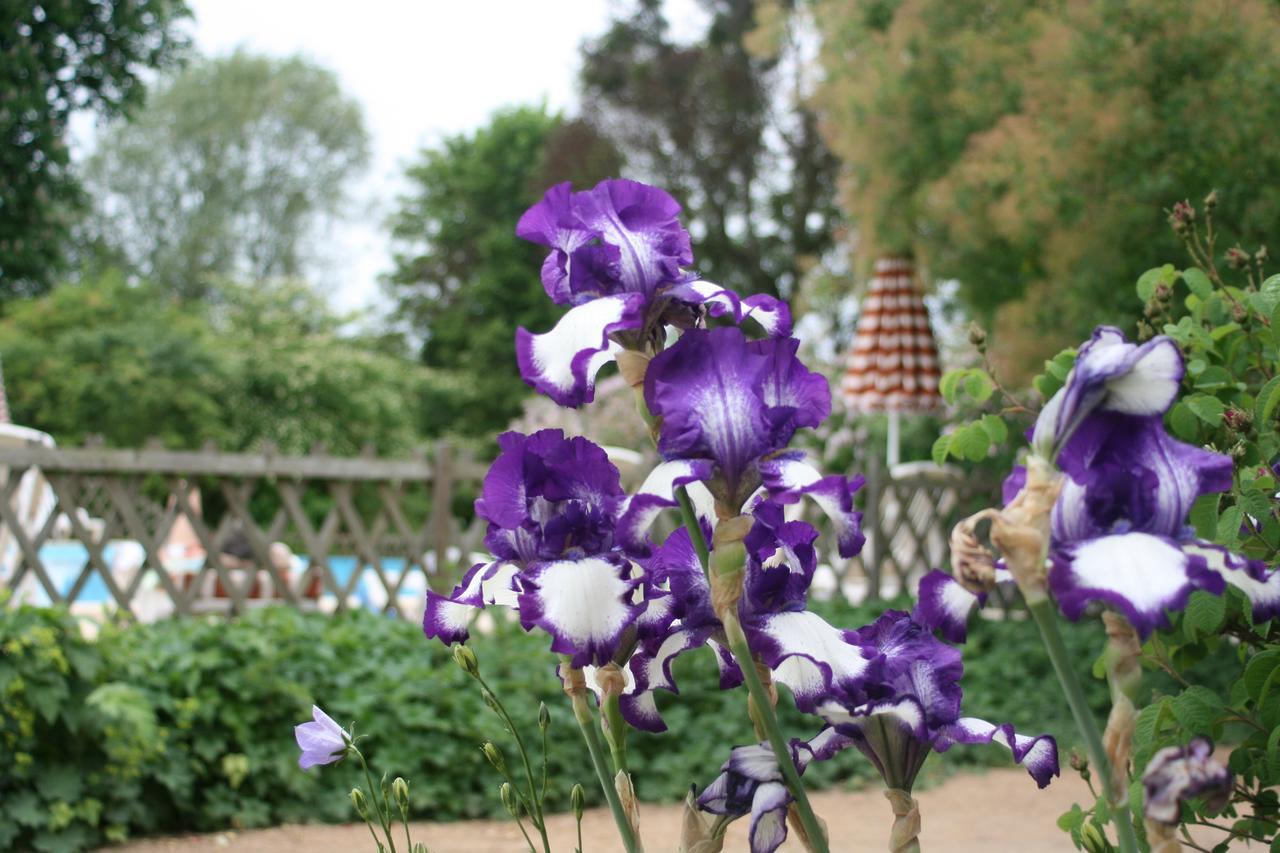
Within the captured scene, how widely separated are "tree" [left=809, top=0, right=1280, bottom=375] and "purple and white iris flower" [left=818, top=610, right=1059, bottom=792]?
4.74 metres

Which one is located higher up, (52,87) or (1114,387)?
(52,87)

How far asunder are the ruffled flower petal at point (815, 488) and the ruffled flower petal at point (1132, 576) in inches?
6.2

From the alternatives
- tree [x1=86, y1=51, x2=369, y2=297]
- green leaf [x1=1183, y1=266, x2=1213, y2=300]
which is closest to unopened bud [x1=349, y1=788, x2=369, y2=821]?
green leaf [x1=1183, y1=266, x2=1213, y2=300]

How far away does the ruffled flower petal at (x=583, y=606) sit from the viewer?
74 centimetres

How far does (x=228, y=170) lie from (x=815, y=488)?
3167cm

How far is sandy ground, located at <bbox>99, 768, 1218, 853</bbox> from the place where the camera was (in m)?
3.99

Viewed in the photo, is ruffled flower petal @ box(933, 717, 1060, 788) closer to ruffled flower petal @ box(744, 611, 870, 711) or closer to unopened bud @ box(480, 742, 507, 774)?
ruffled flower petal @ box(744, 611, 870, 711)

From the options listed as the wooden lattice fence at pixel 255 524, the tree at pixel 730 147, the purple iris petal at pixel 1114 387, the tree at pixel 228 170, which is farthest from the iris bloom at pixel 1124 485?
the tree at pixel 228 170

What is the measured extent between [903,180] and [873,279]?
103cm

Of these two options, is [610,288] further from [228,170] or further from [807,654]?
[228,170]

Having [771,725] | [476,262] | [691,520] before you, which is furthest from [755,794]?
[476,262]

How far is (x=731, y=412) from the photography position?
2.38 feet

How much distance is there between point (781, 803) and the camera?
758 millimetres

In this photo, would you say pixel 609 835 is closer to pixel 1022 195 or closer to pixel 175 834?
pixel 175 834
